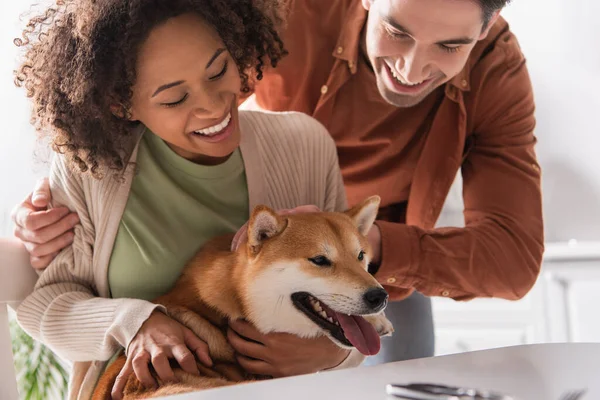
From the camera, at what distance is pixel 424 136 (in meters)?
1.56

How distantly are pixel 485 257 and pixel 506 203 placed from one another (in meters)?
0.14

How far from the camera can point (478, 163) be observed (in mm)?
1529

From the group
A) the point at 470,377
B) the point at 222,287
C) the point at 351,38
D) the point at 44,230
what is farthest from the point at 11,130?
the point at 470,377

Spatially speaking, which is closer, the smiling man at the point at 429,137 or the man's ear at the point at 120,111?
the man's ear at the point at 120,111

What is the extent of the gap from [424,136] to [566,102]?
1029mm

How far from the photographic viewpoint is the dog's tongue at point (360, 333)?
101 centimetres

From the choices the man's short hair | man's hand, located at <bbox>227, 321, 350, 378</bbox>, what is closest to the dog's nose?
man's hand, located at <bbox>227, 321, 350, 378</bbox>

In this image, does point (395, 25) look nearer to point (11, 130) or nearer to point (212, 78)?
point (212, 78)

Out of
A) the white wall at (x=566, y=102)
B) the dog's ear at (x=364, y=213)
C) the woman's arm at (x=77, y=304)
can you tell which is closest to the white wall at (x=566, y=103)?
the white wall at (x=566, y=102)

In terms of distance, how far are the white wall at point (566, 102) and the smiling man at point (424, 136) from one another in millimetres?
898

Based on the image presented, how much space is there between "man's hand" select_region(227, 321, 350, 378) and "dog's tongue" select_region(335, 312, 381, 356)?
77mm

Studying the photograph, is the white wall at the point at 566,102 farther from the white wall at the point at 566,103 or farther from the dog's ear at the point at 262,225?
the dog's ear at the point at 262,225

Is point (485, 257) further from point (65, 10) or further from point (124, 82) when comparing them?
point (65, 10)

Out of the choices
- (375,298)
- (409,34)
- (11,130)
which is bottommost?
(375,298)
